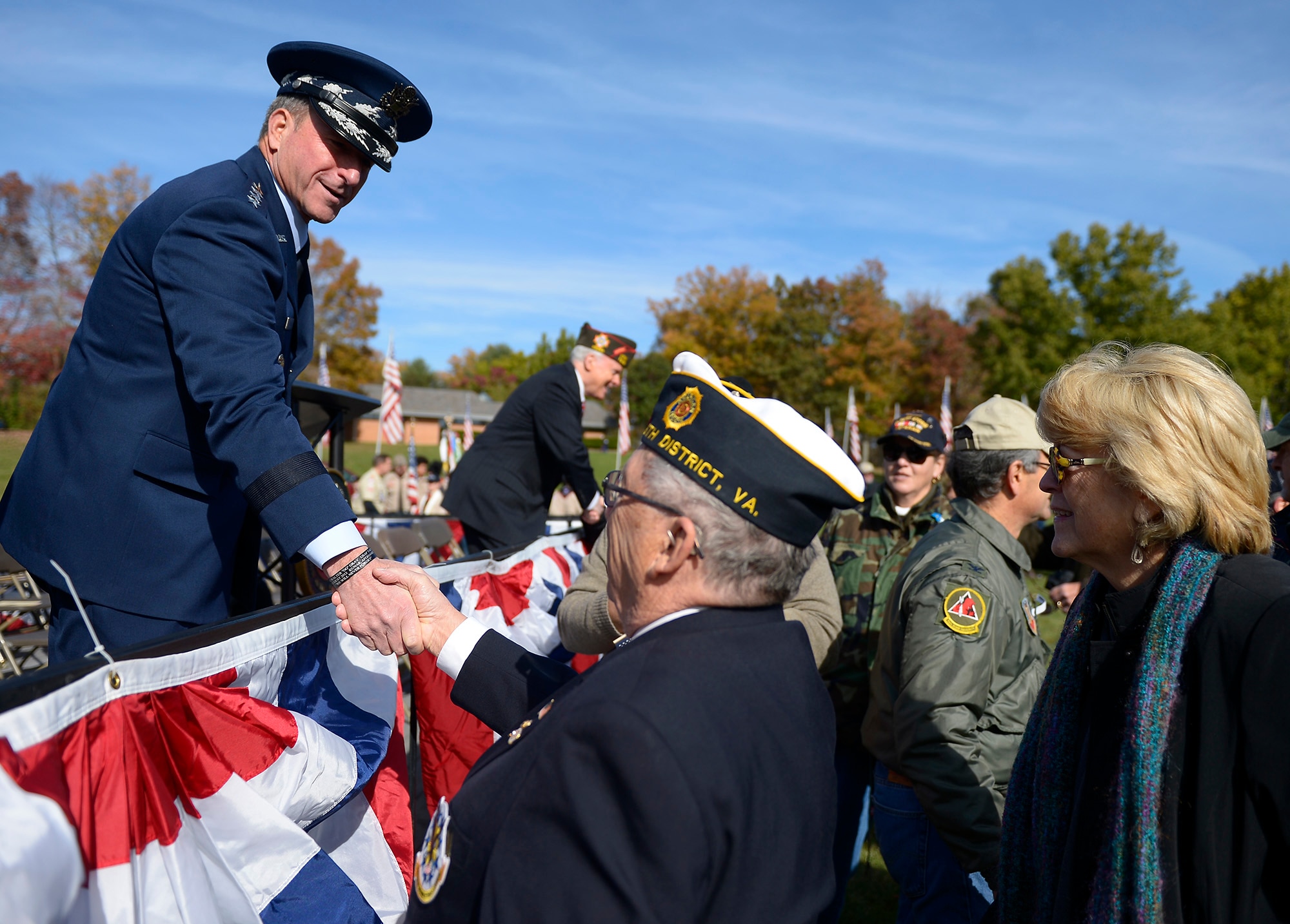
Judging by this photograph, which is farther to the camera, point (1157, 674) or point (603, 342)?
point (603, 342)

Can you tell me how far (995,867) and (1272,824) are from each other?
1.16 metres

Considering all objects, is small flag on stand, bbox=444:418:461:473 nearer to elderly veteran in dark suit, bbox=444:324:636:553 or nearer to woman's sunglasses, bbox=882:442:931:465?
elderly veteran in dark suit, bbox=444:324:636:553

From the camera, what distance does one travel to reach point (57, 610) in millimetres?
2113

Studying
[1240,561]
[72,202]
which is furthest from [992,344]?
[1240,561]

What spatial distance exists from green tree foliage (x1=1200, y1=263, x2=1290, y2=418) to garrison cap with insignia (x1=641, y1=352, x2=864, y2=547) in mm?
39124

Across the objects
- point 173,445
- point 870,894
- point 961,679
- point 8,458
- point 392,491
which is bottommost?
point 392,491

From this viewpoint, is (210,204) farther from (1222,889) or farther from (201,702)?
(1222,889)

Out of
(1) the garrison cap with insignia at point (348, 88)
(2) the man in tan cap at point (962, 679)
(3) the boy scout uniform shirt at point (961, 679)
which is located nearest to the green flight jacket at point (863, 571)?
(2) the man in tan cap at point (962, 679)

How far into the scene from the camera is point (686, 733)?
1273 mm

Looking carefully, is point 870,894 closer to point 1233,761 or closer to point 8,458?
point 1233,761

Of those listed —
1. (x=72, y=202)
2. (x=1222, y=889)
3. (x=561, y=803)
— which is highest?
(x=72, y=202)

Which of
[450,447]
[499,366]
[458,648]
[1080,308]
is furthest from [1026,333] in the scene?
[499,366]

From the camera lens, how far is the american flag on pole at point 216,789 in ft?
4.01

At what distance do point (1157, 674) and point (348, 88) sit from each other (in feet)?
7.59
